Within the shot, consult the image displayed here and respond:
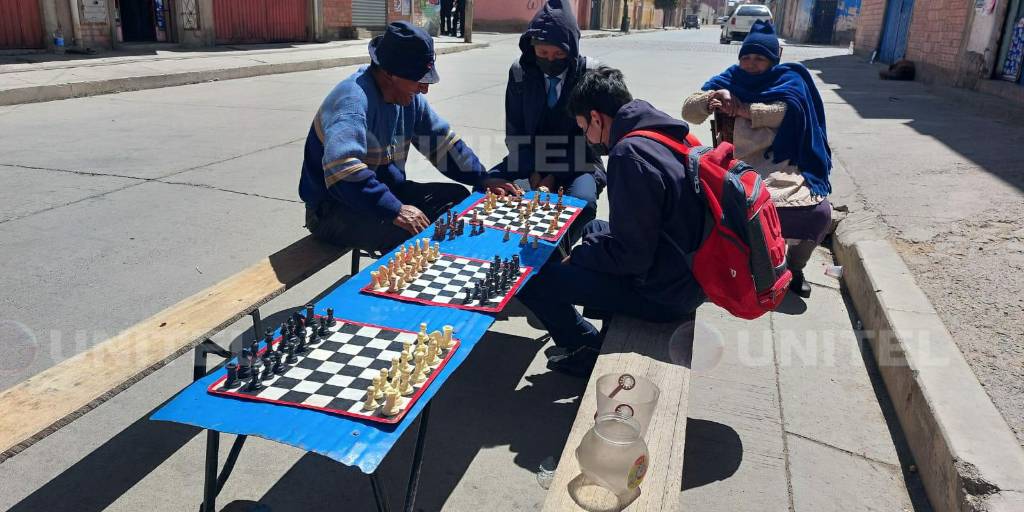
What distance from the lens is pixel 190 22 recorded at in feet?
55.7

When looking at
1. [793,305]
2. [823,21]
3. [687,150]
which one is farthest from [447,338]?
[823,21]

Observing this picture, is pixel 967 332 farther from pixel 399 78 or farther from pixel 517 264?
pixel 399 78

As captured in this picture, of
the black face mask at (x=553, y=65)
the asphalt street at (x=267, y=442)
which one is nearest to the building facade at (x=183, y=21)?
the asphalt street at (x=267, y=442)

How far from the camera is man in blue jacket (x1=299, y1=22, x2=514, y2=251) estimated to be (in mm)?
3246

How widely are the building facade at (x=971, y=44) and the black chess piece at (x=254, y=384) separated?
1210cm

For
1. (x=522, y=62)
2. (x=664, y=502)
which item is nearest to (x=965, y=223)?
(x=522, y=62)

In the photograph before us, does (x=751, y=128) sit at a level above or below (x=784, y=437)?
above

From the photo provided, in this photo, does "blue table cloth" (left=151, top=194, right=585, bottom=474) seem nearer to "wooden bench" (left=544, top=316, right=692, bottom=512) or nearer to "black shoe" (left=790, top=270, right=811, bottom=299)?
"wooden bench" (left=544, top=316, right=692, bottom=512)

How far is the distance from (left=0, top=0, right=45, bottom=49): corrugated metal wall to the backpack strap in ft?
49.5

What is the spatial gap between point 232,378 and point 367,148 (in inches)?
72.3

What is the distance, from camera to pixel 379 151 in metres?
3.74

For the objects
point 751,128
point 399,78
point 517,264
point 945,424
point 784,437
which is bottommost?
point 784,437

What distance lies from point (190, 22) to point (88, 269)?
14727mm

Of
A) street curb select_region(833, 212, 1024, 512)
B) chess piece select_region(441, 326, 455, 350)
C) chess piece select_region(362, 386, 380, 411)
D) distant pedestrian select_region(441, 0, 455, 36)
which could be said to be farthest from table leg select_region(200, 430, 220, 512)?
distant pedestrian select_region(441, 0, 455, 36)
